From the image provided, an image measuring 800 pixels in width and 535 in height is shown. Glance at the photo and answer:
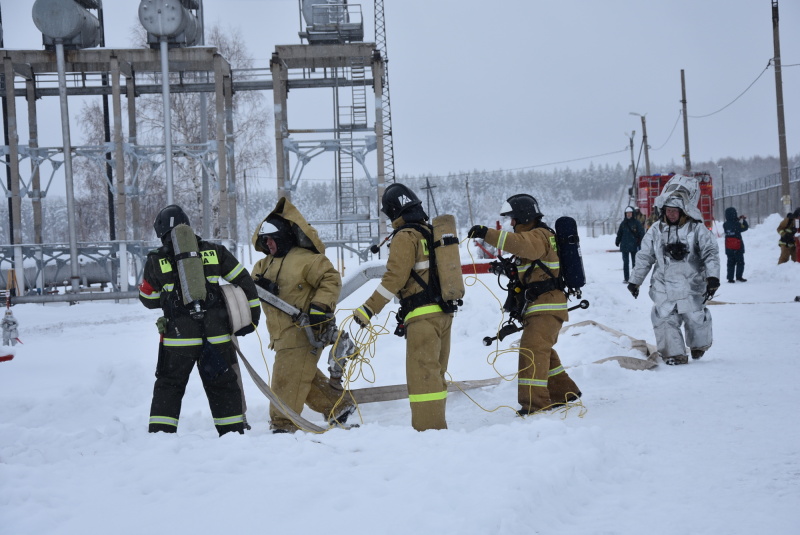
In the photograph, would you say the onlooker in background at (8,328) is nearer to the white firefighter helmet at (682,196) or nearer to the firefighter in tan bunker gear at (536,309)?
the firefighter in tan bunker gear at (536,309)

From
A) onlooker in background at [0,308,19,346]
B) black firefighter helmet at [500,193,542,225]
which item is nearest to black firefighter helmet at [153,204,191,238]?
black firefighter helmet at [500,193,542,225]

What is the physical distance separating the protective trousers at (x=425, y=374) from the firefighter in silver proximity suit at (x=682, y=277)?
3343 mm

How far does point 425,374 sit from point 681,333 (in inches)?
151

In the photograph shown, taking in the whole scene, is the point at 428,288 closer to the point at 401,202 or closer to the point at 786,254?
the point at 401,202

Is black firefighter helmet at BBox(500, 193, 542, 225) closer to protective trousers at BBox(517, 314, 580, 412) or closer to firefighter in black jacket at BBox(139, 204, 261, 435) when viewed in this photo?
protective trousers at BBox(517, 314, 580, 412)

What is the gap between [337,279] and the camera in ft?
19.4

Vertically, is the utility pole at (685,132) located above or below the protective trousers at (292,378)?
above

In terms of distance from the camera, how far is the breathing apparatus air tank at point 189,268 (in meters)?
5.17

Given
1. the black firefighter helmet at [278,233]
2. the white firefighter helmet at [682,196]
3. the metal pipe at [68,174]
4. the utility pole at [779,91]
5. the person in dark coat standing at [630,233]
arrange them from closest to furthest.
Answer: the black firefighter helmet at [278,233]
the white firefighter helmet at [682,196]
the person in dark coat standing at [630,233]
the metal pipe at [68,174]
the utility pole at [779,91]

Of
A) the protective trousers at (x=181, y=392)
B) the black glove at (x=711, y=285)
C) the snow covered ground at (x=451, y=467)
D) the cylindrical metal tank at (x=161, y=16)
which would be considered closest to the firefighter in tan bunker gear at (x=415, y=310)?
the snow covered ground at (x=451, y=467)

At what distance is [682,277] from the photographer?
779cm

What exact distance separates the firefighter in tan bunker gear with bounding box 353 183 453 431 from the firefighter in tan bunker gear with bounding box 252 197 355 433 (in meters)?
0.71

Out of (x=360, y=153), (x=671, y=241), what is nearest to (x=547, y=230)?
(x=671, y=241)

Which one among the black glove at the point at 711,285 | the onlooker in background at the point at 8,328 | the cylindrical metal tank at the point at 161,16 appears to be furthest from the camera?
the cylindrical metal tank at the point at 161,16
